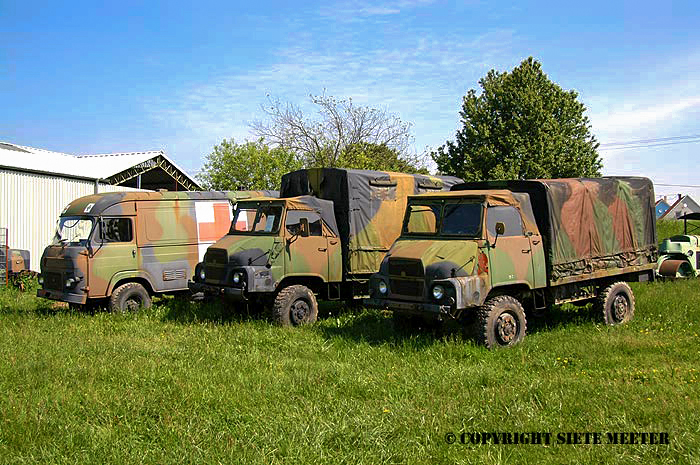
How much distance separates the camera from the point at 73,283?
1167 centimetres

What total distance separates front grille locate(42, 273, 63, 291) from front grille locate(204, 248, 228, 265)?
317 cm

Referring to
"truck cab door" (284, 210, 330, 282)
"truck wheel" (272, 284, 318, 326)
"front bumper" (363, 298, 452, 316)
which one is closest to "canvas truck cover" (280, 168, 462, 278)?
"truck cab door" (284, 210, 330, 282)

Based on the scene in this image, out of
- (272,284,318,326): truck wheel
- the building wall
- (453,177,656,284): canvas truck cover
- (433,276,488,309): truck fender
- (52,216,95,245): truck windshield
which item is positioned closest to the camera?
(433,276,488,309): truck fender

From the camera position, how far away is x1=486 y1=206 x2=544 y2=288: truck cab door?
8836mm

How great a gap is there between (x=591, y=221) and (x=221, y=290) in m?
6.49

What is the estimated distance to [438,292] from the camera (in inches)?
332

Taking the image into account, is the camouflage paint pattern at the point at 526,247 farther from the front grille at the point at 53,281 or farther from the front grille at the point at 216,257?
the front grille at the point at 53,281

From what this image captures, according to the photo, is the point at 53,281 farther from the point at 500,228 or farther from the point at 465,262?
the point at 500,228

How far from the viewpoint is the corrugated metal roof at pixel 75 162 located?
21453 millimetres

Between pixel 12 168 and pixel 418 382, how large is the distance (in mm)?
18153

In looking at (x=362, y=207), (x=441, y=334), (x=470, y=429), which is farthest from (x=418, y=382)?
(x=362, y=207)

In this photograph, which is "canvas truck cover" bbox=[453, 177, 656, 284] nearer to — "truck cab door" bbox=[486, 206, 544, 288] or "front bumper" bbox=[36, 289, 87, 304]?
"truck cab door" bbox=[486, 206, 544, 288]

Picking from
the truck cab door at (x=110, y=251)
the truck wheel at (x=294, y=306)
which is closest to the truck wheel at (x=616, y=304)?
the truck wheel at (x=294, y=306)

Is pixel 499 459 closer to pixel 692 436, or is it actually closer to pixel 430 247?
pixel 692 436
